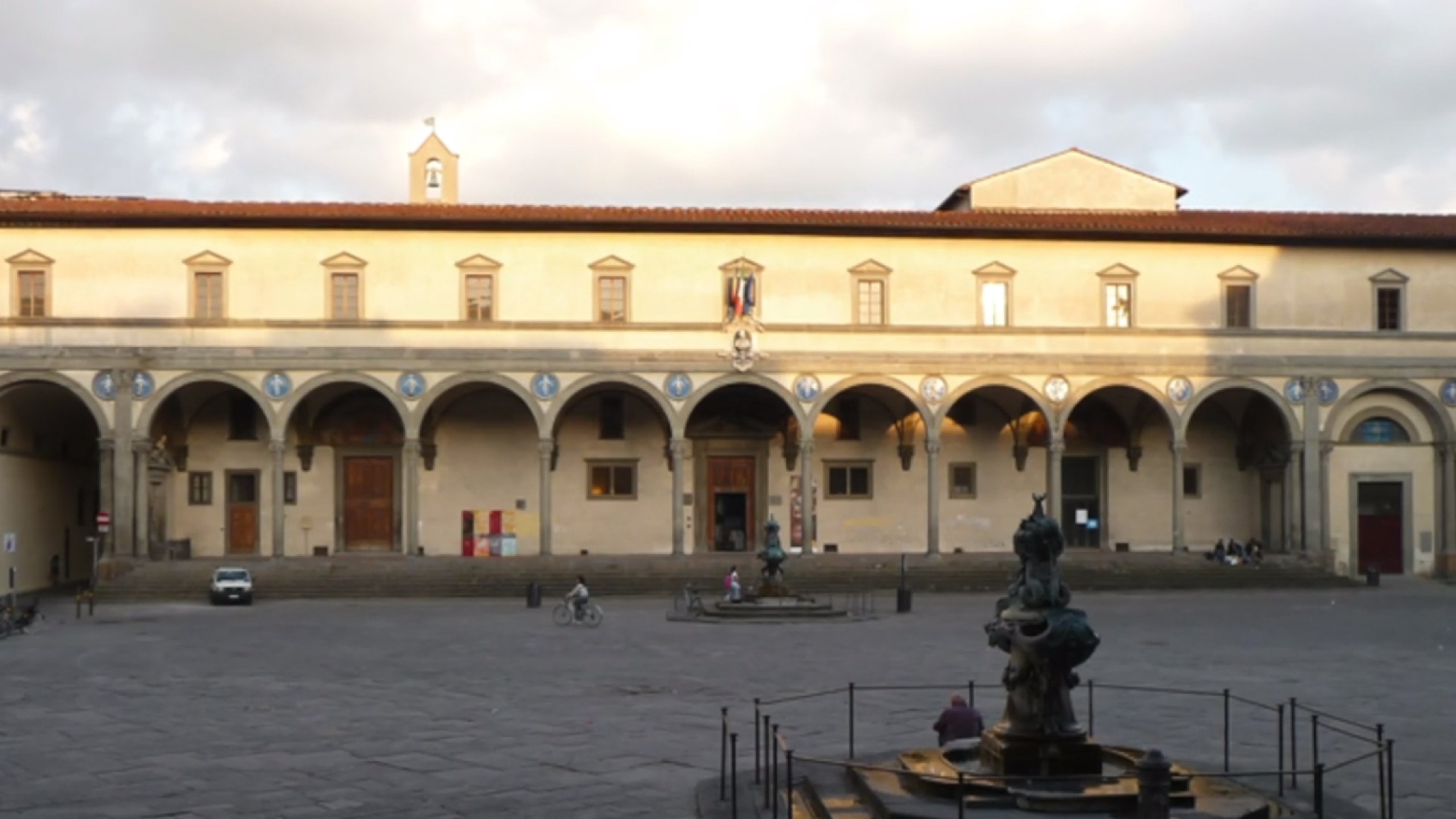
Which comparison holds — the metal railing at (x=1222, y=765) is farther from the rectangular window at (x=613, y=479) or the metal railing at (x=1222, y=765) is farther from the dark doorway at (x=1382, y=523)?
the dark doorway at (x=1382, y=523)

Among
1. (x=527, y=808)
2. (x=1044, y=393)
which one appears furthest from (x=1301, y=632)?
(x=527, y=808)

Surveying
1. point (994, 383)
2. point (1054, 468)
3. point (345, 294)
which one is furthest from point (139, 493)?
point (1054, 468)

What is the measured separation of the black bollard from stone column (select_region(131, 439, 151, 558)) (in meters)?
34.8

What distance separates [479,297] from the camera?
1615 inches

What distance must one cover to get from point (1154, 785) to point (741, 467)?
36.0 meters

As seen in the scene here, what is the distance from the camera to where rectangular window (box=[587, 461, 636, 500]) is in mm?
44594

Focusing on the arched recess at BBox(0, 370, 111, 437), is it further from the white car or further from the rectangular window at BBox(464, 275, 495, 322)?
the rectangular window at BBox(464, 275, 495, 322)

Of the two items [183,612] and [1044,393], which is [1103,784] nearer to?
[183,612]

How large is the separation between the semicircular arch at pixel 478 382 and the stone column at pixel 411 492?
625 mm

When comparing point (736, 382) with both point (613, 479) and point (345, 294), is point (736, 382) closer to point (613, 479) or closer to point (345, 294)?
point (613, 479)

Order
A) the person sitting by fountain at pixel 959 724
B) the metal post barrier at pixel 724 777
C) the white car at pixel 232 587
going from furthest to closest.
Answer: the white car at pixel 232 587, the person sitting by fountain at pixel 959 724, the metal post barrier at pixel 724 777

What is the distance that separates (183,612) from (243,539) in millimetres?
10459

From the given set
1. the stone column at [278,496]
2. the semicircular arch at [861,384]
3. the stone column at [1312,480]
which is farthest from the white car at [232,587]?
the stone column at [1312,480]

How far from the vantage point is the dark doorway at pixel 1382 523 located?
43.7 m
